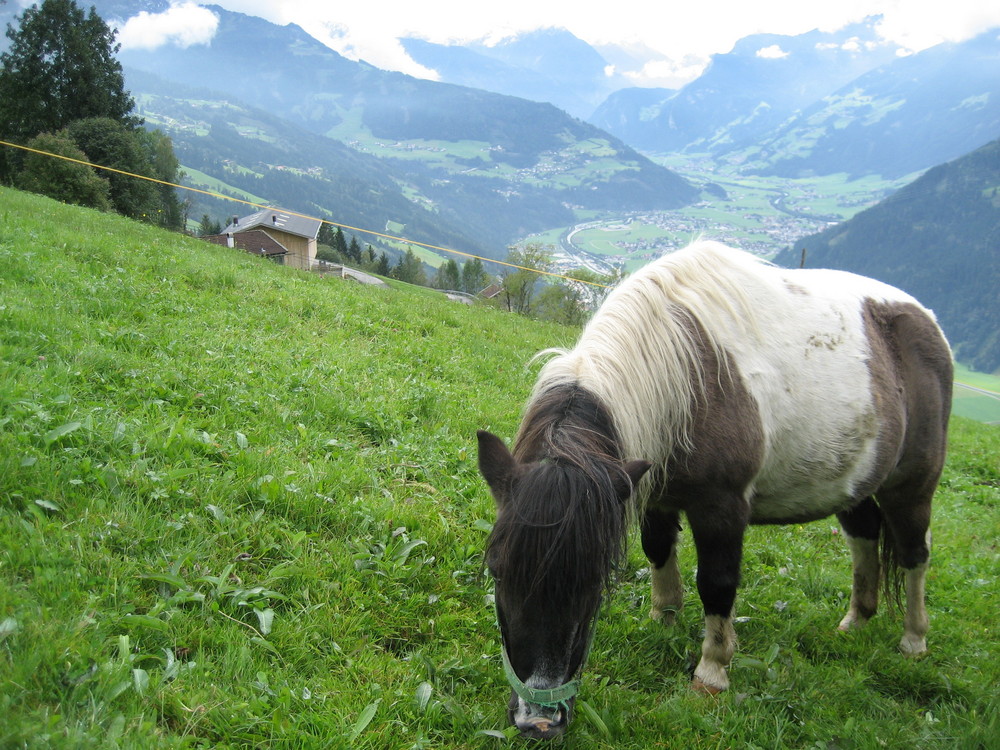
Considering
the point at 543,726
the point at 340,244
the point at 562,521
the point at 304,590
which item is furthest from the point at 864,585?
the point at 340,244

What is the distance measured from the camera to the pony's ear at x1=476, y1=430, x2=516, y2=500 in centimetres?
266

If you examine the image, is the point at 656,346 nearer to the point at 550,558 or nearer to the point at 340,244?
the point at 550,558

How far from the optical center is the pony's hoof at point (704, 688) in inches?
141

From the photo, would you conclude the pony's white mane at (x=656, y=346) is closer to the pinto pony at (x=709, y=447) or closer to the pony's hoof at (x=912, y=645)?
the pinto pony at (x=709, y=447)

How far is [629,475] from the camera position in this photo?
266 cm

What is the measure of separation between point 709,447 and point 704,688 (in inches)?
60.7

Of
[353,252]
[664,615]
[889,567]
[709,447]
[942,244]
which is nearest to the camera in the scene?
[709,447]

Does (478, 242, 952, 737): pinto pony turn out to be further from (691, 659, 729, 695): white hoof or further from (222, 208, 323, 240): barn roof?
(222, 208, 323, 240): barn roof

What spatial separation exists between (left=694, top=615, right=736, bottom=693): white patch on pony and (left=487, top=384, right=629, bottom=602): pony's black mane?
1.30 meters

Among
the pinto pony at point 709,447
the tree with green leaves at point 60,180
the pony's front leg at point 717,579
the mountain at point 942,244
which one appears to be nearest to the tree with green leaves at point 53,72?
the tree with green leaves at point 60,180

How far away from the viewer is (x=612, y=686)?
3441 mm

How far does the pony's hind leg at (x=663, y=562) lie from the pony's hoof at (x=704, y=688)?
0.56 m

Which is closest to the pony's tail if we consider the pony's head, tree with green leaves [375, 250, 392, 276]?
the pony's head

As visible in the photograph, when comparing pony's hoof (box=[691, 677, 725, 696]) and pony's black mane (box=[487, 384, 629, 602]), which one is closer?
pony's black mane (box=[487, 384, 629, 602])
